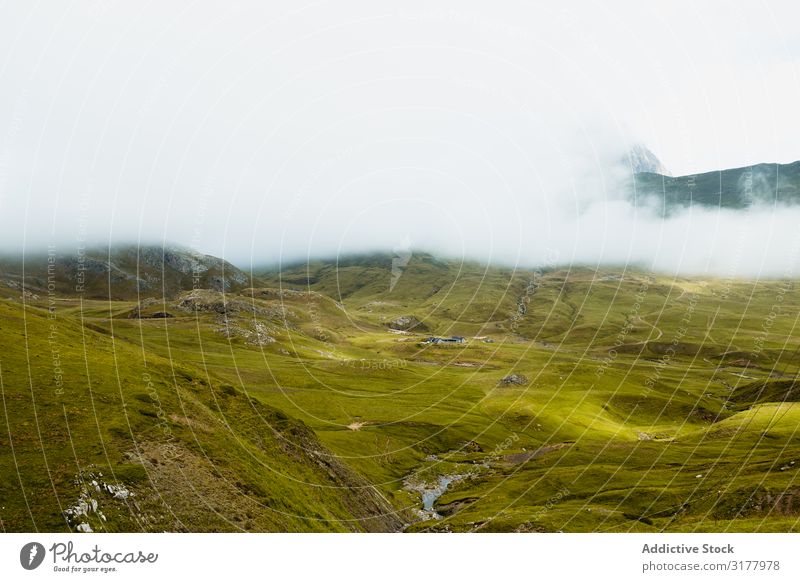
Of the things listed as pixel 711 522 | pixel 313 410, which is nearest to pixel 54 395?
pixel 711 522

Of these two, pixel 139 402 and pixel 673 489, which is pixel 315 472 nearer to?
pixel 139 402

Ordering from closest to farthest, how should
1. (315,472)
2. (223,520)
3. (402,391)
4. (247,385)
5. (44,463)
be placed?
1. (44,463)
2. (223,520)
3. (315,472)
4. (247,385)
5. (402,391)

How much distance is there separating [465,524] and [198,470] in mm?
50725

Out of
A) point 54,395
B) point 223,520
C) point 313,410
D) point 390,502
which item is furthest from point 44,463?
point 313,410

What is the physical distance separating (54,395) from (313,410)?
109 meters

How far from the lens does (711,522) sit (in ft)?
225

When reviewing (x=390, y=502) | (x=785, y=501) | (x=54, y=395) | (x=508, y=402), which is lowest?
(x=508, y=402)

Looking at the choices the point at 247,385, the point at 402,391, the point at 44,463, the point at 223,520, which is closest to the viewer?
the point at 44,463

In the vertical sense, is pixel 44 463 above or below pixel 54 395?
below

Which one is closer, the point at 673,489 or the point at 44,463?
the point at 44,463

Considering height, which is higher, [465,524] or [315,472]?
[315,472]

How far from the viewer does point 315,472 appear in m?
68.4

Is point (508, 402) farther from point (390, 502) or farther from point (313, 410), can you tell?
point (390, 502)

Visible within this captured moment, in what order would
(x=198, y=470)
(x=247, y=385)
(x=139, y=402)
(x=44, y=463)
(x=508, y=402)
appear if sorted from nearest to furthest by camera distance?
1. (x=44, y=463)
2. (x=198, y=470)
3. (x=139, y=402)
4. (x=247, y=385)
5. (x=508, y=402)
